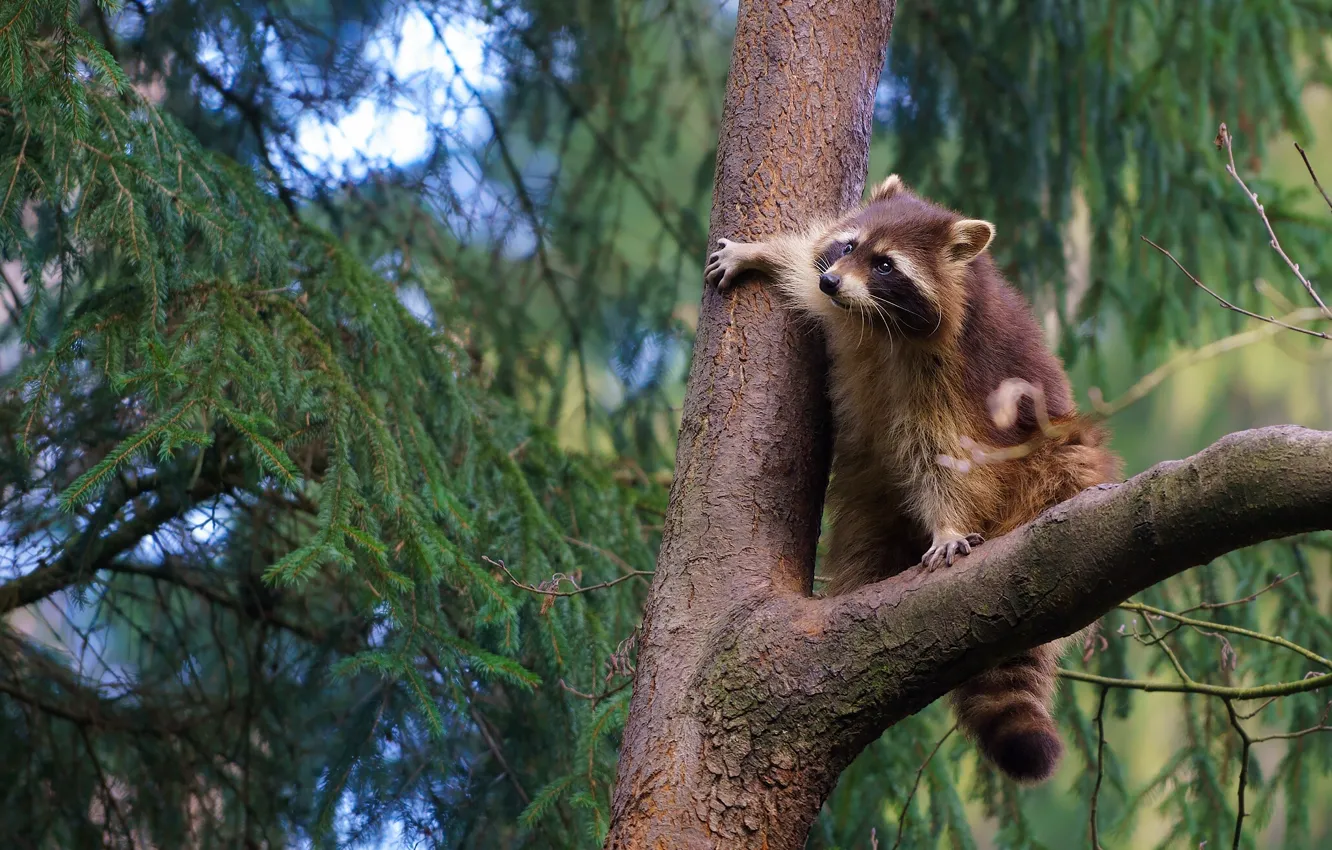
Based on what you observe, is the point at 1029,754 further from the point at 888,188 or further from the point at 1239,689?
the point at 888,188

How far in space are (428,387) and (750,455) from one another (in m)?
1.41

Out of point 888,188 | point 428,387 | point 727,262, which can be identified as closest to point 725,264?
point 727,262

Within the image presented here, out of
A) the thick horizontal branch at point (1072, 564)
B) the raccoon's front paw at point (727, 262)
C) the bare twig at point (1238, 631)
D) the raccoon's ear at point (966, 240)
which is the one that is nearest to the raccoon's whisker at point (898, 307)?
the raccoon's ear at point (966, 240)

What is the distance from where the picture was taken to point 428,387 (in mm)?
3732

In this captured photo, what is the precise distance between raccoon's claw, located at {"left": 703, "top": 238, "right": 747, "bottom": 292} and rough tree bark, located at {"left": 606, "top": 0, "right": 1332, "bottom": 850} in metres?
0.04

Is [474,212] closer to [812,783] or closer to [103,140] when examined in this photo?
[103,140]

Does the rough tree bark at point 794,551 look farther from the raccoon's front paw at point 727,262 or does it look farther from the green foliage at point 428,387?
the green foliage at point 428,387

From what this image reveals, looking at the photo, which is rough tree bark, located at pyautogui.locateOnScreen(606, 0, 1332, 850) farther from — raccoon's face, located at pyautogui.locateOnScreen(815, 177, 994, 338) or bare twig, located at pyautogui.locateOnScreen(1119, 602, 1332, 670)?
bare twig, located at pyautogui.locateOnScreen(1119, 602, 1332, 670)

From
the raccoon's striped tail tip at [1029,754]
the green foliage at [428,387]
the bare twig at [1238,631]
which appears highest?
the green foliage at [428,387]

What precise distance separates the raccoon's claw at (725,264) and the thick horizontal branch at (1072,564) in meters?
0.97

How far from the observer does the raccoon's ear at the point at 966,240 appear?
3475mm

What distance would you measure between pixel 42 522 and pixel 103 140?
4.72 ft

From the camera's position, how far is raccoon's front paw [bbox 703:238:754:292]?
9.77ft

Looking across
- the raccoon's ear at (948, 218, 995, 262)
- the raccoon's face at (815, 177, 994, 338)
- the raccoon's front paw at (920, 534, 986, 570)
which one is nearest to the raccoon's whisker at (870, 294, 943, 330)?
the raccoon's face at (815, 177, 994, 338)
